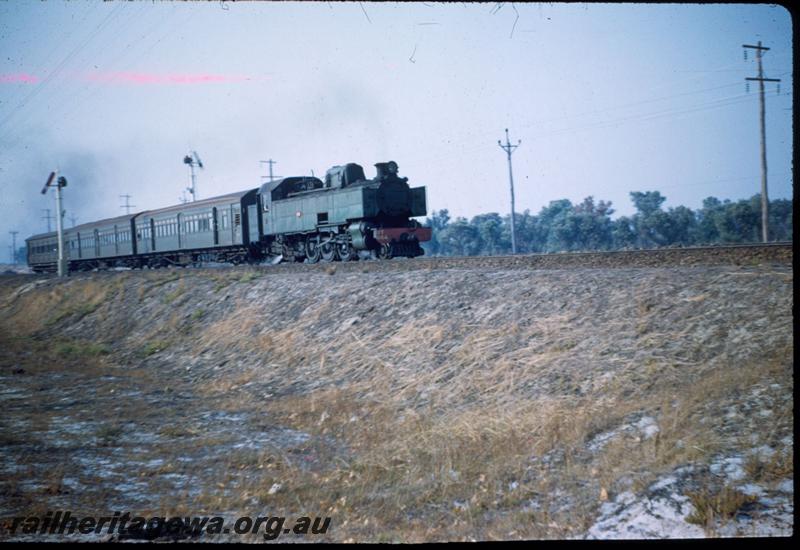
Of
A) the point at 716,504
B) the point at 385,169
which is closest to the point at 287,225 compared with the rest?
the point at 385,169

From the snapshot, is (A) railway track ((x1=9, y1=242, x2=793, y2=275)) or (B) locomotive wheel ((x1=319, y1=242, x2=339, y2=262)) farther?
(B) locomotive wheel ((x1=319, y1=242, x2=339, y2=262))

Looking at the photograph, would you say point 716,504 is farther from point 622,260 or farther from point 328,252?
point 328,252

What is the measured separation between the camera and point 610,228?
5300 centimetres

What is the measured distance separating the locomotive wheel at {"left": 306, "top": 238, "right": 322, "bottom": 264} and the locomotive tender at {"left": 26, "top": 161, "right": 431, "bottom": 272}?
0.13 ft

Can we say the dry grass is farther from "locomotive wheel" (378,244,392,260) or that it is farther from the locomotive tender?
"locomotive wheel" (378,244,392,260)

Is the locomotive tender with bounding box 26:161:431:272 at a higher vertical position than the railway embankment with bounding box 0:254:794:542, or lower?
higher

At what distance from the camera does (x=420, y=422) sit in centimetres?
755

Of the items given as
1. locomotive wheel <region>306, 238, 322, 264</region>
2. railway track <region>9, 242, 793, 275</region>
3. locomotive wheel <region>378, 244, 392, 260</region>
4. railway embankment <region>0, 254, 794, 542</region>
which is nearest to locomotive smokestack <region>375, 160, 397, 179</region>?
locomotive wheel <region>378, 244, 392, 260</region>

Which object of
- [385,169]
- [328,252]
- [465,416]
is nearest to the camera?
[465,416]

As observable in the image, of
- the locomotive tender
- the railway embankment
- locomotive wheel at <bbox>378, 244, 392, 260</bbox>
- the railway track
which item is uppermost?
the locomotive tender

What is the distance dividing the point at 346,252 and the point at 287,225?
3911mm

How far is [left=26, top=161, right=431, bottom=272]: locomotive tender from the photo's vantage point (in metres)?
19.8

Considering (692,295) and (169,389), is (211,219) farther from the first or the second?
(692,295)

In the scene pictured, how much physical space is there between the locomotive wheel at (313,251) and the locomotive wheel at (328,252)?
Answer: 0.66 feet
